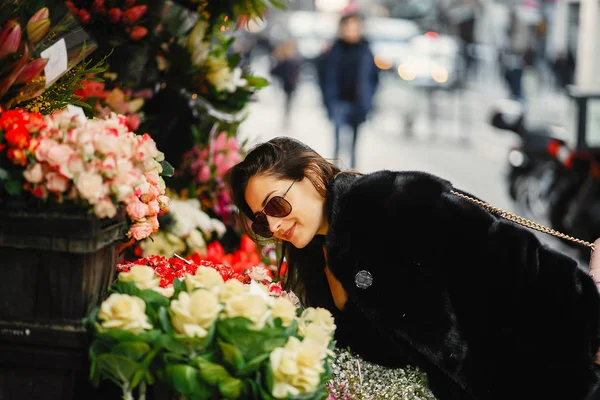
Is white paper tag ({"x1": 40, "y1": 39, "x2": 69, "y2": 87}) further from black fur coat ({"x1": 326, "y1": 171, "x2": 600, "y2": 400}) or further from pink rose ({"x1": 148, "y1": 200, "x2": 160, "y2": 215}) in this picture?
black fur coat ({"x1": 326, "y1": 171, "x2": 600, "y2": 400})

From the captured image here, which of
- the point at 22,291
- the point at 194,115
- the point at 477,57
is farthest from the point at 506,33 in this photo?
the point at 22,291

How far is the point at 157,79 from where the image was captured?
3.78m

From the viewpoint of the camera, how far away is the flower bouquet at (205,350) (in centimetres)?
170

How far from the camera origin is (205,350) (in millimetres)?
1746

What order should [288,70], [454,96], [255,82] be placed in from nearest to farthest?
[255,82] < [288,70] < [454,96]

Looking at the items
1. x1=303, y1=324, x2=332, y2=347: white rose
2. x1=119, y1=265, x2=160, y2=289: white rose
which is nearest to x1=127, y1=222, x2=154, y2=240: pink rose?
x1=119, y1=265, x2=160, y2=289: white rose

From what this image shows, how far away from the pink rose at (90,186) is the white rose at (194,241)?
6.85 feet

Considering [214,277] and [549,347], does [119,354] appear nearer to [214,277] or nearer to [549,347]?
[214,277]

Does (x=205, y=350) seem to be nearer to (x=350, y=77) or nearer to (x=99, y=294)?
(x=99, y=294)

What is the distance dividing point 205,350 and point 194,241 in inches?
82.4

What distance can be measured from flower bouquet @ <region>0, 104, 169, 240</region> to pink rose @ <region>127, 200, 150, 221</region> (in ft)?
0.20

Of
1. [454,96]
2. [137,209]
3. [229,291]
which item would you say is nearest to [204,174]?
[137,209]

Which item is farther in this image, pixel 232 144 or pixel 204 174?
pixel 232 144

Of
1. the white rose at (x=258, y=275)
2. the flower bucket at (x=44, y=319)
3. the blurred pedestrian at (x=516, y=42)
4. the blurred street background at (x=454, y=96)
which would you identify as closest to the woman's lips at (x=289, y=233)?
the white rose at (x=258, y=275)
